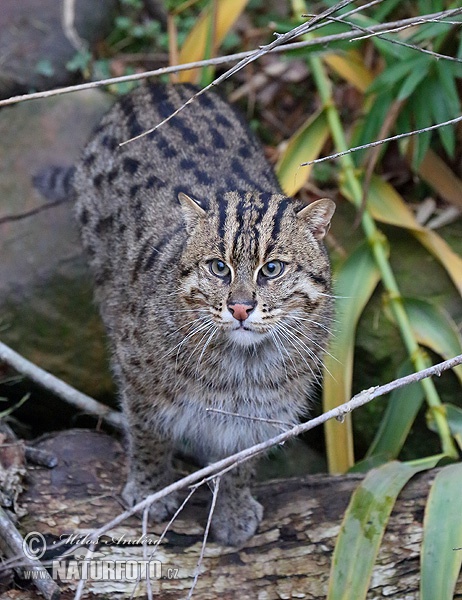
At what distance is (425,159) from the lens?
5816mm

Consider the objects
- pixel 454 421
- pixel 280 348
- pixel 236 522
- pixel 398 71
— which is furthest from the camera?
pixel 398 71

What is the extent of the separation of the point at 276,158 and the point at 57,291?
199 centimetres

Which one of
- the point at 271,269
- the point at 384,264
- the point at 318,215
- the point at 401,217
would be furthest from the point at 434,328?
the point at 271,269

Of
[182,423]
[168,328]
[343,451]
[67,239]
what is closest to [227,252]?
[168,328]

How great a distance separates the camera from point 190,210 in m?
3.88

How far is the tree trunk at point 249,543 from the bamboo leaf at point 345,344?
648 mm

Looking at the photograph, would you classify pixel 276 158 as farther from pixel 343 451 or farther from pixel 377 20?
pixel 343 451

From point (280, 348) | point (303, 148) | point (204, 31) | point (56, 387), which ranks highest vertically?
point (204, 31)

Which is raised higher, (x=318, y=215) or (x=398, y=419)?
(x=318, y=215)

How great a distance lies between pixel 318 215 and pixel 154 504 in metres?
1.66

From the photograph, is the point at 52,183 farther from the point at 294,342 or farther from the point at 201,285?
the point at 294,342

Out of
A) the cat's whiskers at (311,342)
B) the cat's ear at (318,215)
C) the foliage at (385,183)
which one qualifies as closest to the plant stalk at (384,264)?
the foliage at (385,183)

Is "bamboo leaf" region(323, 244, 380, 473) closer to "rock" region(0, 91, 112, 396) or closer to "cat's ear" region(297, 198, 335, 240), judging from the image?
"cat's ear" region(297, 198, 335, 240)

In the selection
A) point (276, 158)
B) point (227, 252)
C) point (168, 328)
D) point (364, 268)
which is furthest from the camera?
point (276, 158)
